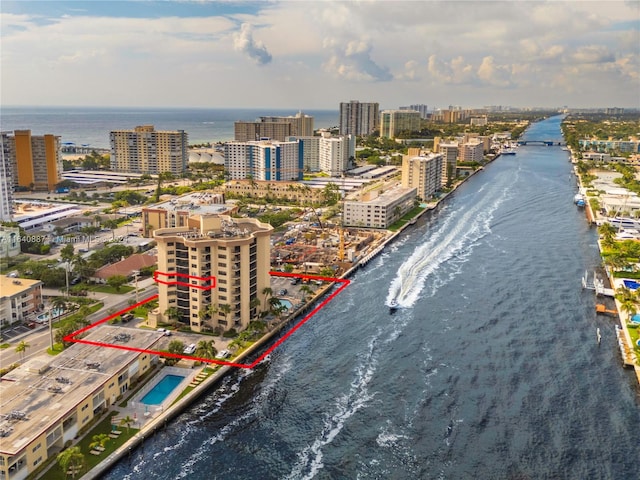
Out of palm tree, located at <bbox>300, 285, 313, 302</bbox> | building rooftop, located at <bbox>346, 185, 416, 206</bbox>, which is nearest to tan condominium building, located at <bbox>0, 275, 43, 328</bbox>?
palm tree, located at <bbox>300, 285, 313, 302</bbox>

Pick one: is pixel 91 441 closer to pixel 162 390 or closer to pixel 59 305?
pixel 162 390

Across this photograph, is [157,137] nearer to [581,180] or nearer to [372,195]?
[372,195]

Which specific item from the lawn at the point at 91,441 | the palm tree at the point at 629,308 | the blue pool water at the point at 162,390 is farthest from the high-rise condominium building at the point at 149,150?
the lawn at the point at 91,441

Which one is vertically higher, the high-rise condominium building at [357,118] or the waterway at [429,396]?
the high-rise condominium building at [357,118]

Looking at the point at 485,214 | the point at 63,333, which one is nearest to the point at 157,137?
the point at 485,214

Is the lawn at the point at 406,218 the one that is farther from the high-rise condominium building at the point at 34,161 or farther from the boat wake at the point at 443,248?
the high-rise condominium building at the point at 34,161

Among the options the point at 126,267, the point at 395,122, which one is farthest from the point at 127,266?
the point at 395,122

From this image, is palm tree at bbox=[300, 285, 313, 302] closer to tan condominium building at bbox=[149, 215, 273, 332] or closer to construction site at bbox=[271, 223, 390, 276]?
construction site at bbox=[271, 223, 390, 276]
